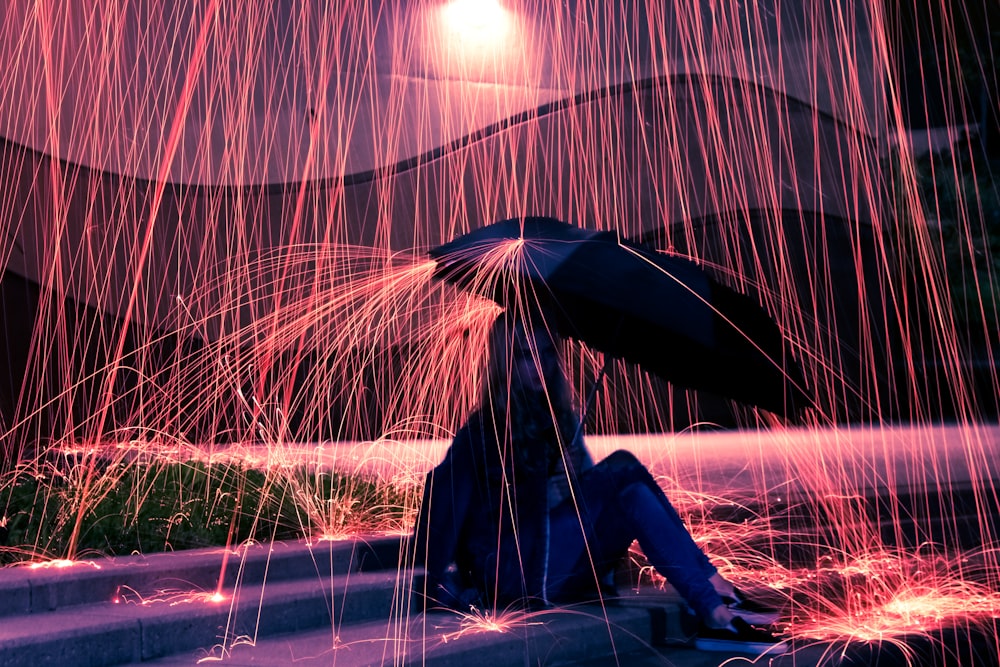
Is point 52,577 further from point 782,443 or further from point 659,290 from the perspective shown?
point 782,443

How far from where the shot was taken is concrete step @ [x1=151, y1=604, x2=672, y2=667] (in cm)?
340

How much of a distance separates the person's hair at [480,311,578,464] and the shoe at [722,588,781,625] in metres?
0.73

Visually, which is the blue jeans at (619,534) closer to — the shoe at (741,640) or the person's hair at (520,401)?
the shoe at (741,640)

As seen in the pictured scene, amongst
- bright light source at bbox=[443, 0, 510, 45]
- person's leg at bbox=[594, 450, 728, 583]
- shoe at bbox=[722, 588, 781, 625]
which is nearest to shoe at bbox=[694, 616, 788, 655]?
shoe at bbox=[722, 588, 781, 625]

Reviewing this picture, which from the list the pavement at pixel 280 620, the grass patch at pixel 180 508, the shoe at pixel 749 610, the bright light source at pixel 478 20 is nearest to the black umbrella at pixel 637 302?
the shoe at pixel 749 610

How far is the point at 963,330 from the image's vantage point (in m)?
12.5

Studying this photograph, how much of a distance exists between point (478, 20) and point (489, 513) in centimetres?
693

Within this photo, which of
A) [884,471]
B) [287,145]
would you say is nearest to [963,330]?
[884,471]

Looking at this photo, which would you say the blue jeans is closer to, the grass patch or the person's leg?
the person's leg

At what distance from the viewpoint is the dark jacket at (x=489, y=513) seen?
3889 mm

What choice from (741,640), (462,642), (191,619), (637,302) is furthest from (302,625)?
(637,302)

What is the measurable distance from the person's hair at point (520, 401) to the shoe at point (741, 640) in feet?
2.53

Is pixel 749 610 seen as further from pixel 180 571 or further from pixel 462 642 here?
pixel 180 571

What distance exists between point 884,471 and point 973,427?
15.2ft
